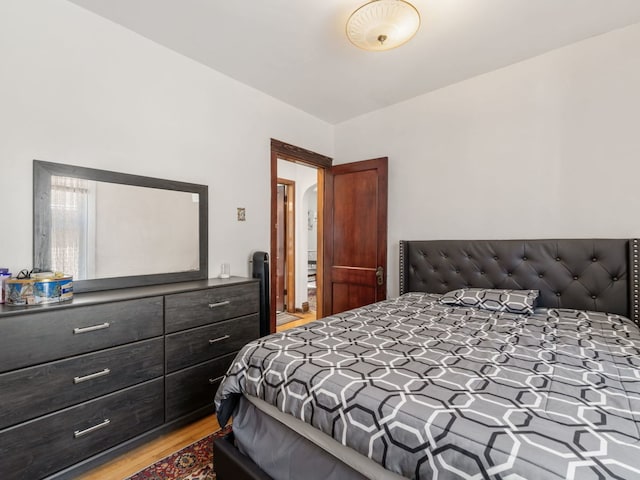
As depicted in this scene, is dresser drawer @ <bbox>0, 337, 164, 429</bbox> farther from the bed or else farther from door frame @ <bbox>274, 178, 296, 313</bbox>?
door frame @ <bbox>274, 178, 296, 313</bbox>

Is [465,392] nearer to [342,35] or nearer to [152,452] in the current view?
[152,452]

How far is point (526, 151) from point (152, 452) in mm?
3420

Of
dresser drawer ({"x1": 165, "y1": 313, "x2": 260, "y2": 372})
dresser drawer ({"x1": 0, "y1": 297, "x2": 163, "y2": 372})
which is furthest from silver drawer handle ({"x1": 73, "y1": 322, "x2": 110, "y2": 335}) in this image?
dresser drawer ({"x1": 165, "y1": 313, "x2": 260, "y2": 372})

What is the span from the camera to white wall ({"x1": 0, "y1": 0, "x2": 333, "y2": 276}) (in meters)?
1.72

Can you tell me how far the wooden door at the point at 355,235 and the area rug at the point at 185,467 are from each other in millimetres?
2113

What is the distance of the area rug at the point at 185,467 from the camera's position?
5.26 ft

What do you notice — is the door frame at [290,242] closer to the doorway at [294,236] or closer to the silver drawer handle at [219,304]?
the doorway at [294,236]

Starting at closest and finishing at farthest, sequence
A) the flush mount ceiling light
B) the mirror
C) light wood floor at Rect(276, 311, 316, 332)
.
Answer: the flush mount ceiling light < the mirror < light wood floor at Rect(276, 311, 316, 332)

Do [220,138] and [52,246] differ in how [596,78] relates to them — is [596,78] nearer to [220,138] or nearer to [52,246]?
[220,138]

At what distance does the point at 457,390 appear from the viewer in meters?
1.02

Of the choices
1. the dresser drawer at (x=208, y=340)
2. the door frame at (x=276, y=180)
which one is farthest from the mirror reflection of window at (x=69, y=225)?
the door frame at (x=276, y=180)

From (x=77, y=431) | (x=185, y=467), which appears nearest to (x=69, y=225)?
(x=77, y=431)

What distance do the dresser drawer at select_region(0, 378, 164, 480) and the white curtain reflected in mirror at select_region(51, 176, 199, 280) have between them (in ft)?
2.60

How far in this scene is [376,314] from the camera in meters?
2.06
